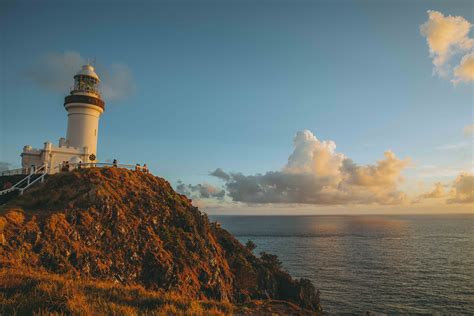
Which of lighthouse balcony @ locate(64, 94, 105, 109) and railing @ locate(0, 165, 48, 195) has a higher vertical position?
lighthouse balcony @ locate(64, 94, 105, 109)

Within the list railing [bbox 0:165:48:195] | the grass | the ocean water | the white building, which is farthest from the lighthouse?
the ocean water

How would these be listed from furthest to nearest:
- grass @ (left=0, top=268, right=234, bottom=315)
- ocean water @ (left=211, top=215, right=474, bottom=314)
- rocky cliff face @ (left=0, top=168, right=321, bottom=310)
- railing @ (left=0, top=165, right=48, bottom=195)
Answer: ocean water @ (left=211, top=215, right=474, bottom=314) → railing @ (left=0, top=165, right=48, bottom=195) → rocky cliff face @ (left=0, top=168, right=321, bottom=310) → grass @ (left=0, top=268, right=234, bottom=315)

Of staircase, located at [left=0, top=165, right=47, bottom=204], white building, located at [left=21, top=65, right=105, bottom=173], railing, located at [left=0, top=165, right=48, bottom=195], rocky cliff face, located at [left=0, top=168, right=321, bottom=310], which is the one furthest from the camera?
white building, located at [left=21, top=65, right=105, bottom=173]

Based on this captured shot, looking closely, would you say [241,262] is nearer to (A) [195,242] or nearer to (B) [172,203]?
(A) [195,242]

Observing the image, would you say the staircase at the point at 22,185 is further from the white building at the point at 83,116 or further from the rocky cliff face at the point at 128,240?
the white building at the point at 83,116

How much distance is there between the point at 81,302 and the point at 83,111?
118 feet

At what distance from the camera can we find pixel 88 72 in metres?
38.4

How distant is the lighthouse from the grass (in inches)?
1225

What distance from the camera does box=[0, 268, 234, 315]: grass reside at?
6703 mm

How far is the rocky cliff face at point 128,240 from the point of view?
1773 centimetres

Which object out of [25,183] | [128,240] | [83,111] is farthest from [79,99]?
[128,240]

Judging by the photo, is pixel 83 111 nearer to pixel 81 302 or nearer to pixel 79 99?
pixel 79 99

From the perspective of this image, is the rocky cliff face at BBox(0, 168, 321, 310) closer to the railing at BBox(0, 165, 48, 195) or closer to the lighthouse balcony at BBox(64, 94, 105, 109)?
the railing at BBox(0, 165, 48, 195)

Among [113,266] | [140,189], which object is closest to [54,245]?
[113,266]
